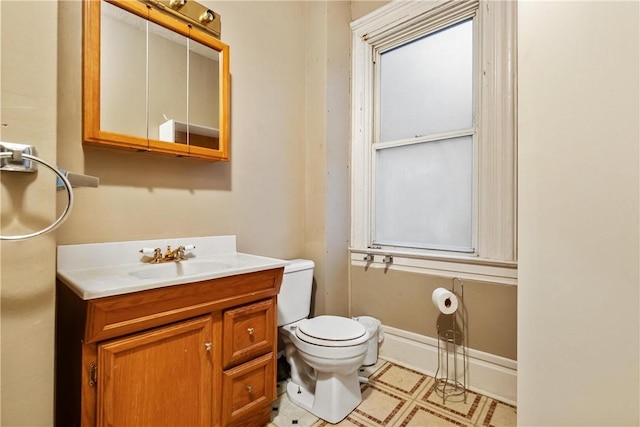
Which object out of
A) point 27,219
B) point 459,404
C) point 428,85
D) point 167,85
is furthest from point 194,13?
point 459,404

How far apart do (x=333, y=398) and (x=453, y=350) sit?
84 centimetres

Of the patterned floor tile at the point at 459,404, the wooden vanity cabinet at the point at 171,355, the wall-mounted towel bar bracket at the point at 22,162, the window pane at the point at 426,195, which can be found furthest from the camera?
the window pane at the point at 426,195

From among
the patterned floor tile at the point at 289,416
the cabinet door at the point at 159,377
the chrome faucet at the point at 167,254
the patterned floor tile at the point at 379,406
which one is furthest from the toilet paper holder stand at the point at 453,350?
the chrome faucet at the point at 167,254

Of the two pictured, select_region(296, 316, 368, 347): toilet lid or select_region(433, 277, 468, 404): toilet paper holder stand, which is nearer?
select_region(296, 316, 368, 347): toilet lid

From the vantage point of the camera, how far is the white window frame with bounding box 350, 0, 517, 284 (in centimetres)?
169

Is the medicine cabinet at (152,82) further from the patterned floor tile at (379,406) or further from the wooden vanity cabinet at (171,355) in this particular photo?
the patterned floor tile at (379,406)

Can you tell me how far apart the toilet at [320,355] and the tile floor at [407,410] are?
0.19 feet

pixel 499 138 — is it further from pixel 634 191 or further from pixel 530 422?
pixel 530 422

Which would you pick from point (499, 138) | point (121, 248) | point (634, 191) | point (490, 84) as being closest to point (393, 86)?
point (490, 84)

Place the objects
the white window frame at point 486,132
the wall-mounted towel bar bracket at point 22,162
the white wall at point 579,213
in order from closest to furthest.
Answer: the white wall at point 579,213, the wall-mounted towel bar bracket at point 22,162, the white window frame at point 486,132

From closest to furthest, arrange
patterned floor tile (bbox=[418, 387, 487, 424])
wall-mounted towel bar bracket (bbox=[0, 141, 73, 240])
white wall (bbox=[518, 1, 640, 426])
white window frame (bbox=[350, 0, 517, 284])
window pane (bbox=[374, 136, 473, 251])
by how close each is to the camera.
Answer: white wall (bbox=[518, 1, 640, 426]), wall-mounted towel bar bracket (bbox=[0, 141, 73, 240]), patterned floor tile (bbox=[418, 387, 487, 424]), white window frame (bbox=[350, 0, 517, 284]), window pane (bbox=[374, 136, 473, 251])

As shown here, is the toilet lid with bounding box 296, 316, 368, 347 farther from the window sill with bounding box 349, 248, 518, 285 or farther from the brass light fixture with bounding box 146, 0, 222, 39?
the brass light fixture with bounding box 146, 0, 222, 39

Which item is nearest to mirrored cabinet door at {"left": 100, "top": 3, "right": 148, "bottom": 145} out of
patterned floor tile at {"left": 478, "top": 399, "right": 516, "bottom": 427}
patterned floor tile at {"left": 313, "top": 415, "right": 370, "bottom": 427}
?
patterned floor tile at {"left": 313, "top": 415, "right": 370, "bottom": 427}

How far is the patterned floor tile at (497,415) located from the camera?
4.99 feet
